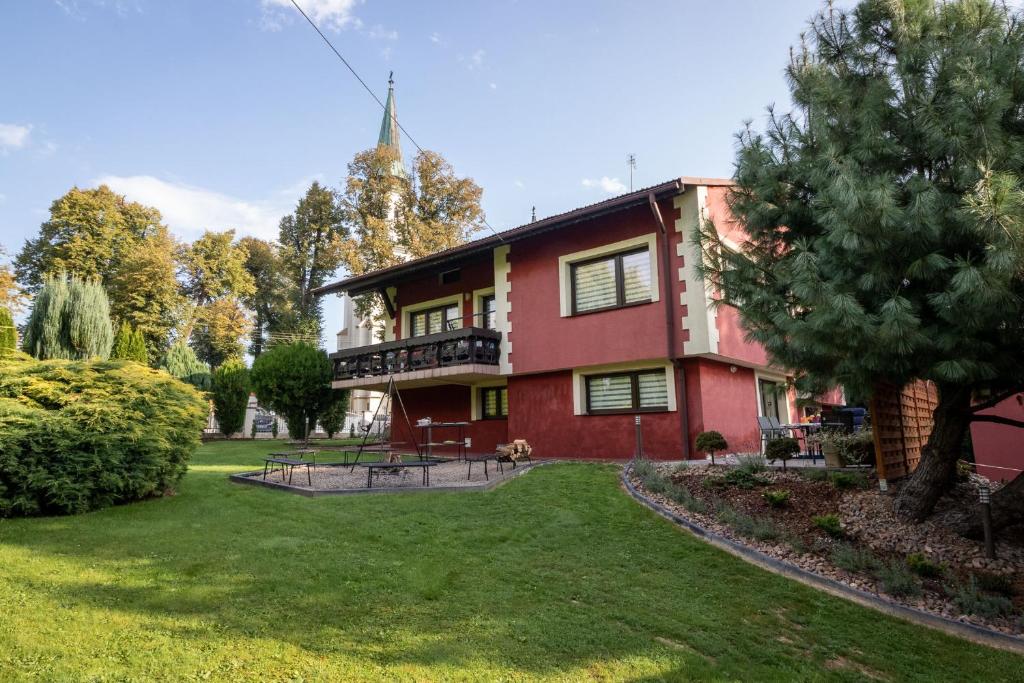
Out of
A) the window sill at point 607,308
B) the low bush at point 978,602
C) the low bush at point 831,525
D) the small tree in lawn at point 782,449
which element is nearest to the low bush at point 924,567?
the low bush at point 978,602

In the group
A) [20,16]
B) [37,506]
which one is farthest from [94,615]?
[20,16]

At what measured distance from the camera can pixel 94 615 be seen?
3.65m

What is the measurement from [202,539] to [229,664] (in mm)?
2970

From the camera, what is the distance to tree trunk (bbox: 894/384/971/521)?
6.25m

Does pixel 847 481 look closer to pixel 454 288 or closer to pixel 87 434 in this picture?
pixel 87 434

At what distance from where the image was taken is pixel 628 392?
40.8 ft

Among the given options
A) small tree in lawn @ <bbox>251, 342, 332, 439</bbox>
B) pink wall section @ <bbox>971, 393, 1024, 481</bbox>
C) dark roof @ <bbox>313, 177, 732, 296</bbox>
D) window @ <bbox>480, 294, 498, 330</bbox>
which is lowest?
pink wall section @ <bbox>971, 393, 1024, 481</bbox>

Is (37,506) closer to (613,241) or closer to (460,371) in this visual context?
(460,371)

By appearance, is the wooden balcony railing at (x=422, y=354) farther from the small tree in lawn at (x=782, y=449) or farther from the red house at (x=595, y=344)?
the small tree in lawn at (x=782, y=449)

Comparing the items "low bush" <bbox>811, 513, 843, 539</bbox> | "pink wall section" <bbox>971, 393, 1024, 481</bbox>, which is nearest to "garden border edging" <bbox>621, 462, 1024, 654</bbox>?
"low bush" <bbox>811, 513, 843, 539</bbox>

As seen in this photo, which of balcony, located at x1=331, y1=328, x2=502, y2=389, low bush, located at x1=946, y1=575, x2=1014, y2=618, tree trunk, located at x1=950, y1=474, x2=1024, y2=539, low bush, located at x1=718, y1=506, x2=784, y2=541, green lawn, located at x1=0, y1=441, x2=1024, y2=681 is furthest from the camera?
balcony, located at x1=331, y1=328, x2=502, y2=389

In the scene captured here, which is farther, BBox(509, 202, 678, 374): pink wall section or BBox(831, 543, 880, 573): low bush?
BBox(509, 202, 678, 374): pink wall section

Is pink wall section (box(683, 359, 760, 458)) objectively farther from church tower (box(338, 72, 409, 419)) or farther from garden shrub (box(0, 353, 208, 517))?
church tower (box(338, 72, 409, 419))

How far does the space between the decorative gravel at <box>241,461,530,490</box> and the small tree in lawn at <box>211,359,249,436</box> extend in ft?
42.7
